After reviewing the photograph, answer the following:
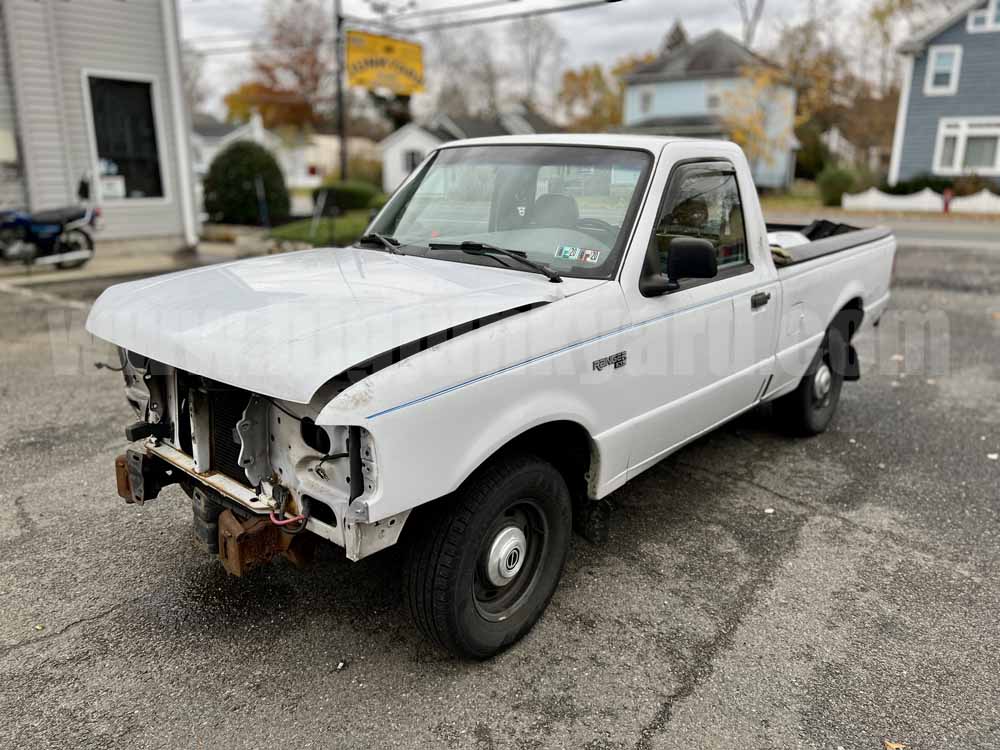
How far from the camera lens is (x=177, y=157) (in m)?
14.5

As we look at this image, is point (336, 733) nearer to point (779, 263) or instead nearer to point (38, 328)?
point (779, 263)

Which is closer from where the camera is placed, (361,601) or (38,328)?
(361,601)

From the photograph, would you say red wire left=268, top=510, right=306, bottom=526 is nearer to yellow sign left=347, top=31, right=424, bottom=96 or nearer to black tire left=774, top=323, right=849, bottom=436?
black tire left=774, top=323, right=849, bottom=436

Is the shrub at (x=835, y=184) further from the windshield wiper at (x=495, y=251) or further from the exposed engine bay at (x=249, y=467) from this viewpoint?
the exposed engine bay at (x=249, y=467)

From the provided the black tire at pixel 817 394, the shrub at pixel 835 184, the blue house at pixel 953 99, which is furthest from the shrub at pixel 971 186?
the black tire at pixel 817 394

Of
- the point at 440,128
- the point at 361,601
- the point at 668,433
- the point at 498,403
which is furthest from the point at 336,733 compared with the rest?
the point at 440,128

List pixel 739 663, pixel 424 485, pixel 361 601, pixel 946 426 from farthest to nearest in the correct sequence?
1. pixel 946 426
2. pixel 361 601
3. pixel 739 663
4. pixel 424 485

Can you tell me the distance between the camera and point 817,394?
18.6 ft

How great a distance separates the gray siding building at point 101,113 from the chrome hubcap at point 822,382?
40.4 ft

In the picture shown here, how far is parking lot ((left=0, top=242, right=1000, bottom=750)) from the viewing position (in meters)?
2.86

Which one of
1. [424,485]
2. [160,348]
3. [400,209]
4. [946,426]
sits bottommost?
[946,426]

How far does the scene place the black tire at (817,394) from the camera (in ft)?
18.1

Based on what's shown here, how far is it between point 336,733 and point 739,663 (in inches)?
63.7

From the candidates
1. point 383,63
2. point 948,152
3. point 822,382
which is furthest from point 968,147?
point 822,382
